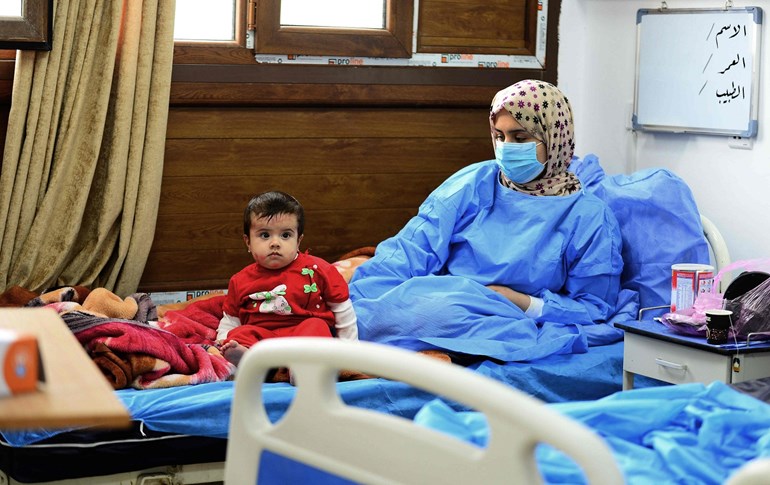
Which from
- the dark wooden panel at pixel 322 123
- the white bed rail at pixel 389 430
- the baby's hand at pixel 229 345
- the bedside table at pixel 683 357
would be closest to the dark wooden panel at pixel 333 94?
the dark wooden panel at pixel 322 123

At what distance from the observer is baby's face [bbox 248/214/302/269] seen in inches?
118

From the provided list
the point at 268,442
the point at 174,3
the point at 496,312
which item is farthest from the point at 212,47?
the point at 268,442

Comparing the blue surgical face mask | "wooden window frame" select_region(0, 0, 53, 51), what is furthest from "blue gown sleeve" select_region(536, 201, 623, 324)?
"wooden window frame" select_region(0, 0, 53, 51)

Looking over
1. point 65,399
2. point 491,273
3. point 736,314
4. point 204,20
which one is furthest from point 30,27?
point 65,399

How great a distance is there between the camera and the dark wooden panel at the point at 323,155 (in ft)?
12.7

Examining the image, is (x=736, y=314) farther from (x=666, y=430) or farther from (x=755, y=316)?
(x=666, y=430)

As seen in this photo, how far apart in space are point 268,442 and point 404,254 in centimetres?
190

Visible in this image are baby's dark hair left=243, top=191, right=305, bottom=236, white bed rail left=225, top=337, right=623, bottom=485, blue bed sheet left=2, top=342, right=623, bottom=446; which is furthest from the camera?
baby's dark hair left=243, top=191, right=305, bottom=236

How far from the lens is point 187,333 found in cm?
314

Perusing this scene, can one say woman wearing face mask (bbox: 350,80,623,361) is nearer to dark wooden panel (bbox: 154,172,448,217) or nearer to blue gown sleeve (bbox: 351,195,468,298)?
blue gown sleeve (bbox: 351,195,468,298)

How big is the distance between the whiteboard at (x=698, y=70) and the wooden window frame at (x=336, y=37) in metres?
0.82

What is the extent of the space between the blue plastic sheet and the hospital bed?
727 mm

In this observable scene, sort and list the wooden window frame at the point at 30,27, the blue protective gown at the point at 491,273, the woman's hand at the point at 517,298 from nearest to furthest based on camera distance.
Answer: the blue protective gown at the point at 491,273, the woman's hand at the point at 517,298, the wooden window frame at the point at 30,27

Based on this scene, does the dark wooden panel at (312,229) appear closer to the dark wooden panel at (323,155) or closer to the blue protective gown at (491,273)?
the dark wooden panel at (323,155)
